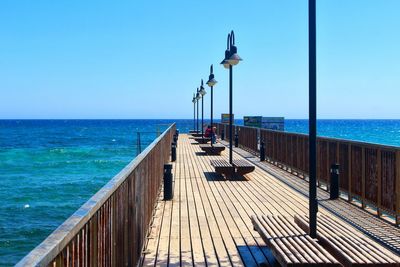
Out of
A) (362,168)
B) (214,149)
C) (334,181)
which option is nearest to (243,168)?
(334,181)

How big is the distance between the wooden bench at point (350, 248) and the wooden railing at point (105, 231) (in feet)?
6.32

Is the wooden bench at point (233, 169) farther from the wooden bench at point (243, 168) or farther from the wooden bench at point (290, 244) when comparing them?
the wooden bench at point (290, 244)

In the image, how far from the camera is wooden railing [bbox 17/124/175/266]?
6.99 ft

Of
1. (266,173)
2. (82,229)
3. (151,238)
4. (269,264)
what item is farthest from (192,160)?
(82,229)

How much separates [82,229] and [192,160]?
1534 centimetres

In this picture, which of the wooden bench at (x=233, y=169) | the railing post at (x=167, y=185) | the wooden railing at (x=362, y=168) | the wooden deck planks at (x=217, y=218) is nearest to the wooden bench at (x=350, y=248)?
the wooden deck planks at (x=217, y=218)

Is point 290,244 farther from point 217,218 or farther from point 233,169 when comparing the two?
point 233,169

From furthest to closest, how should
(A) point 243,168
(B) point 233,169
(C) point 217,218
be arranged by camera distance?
(A) point 243,168 < (B) point 233,169 < (C) point 217,218

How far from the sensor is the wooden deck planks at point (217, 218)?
5.81m

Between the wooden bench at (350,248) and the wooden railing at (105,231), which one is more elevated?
the wooden railing at (105,231)

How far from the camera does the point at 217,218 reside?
7.95 m

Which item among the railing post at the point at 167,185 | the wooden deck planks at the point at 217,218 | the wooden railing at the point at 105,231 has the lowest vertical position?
the wooden deck planks at the point at 217,218

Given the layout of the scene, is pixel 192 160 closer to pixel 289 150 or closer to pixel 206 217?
pixel 289 150

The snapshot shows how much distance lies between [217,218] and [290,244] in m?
3.13
